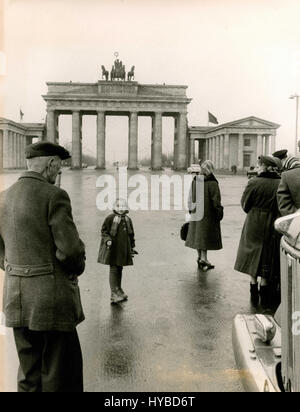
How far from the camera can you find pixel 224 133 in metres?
73.5

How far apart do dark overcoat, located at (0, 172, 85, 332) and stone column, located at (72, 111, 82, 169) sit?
67324 millimetres

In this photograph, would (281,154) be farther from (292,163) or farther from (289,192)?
(289,192)

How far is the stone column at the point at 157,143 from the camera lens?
69.5 m

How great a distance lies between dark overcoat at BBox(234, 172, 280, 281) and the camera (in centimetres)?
627

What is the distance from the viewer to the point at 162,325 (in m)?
5.38

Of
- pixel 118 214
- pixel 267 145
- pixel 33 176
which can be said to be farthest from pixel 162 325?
pixel 267 145

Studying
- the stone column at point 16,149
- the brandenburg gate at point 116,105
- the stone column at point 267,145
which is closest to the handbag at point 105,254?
the stone column at point 16,149

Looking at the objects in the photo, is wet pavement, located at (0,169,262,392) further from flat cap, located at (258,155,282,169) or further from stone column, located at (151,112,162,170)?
stone column, located at (151,112,162,170)

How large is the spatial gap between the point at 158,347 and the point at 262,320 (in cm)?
164

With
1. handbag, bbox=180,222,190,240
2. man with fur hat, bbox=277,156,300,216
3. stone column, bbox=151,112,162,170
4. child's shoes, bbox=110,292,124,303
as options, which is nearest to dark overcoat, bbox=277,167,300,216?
man with fur hat, bbox=277,156,300,216

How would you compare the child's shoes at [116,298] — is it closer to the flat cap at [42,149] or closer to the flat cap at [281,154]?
the flat cap at [281,154]

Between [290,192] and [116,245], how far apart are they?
2.17 m
